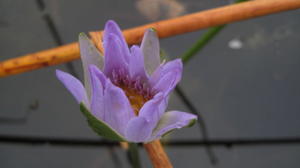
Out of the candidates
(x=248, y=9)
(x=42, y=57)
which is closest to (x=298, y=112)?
(x=248, y=9)

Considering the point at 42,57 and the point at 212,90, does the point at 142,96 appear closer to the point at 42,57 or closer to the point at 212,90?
the point at 42,57

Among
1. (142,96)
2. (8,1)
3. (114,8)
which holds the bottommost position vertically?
(142,96)

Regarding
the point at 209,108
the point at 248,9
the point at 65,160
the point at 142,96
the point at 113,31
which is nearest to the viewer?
the point at 113,31

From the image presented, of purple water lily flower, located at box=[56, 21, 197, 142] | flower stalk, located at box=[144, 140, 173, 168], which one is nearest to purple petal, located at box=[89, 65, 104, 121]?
purple water lily flower, located at box=[56, 21, 197, 142]

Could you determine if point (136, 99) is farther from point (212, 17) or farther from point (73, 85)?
point (212, 17)

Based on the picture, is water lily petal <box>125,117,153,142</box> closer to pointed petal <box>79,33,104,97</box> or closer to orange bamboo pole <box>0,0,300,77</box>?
pointed petal <box>79,33,104,97</box>
